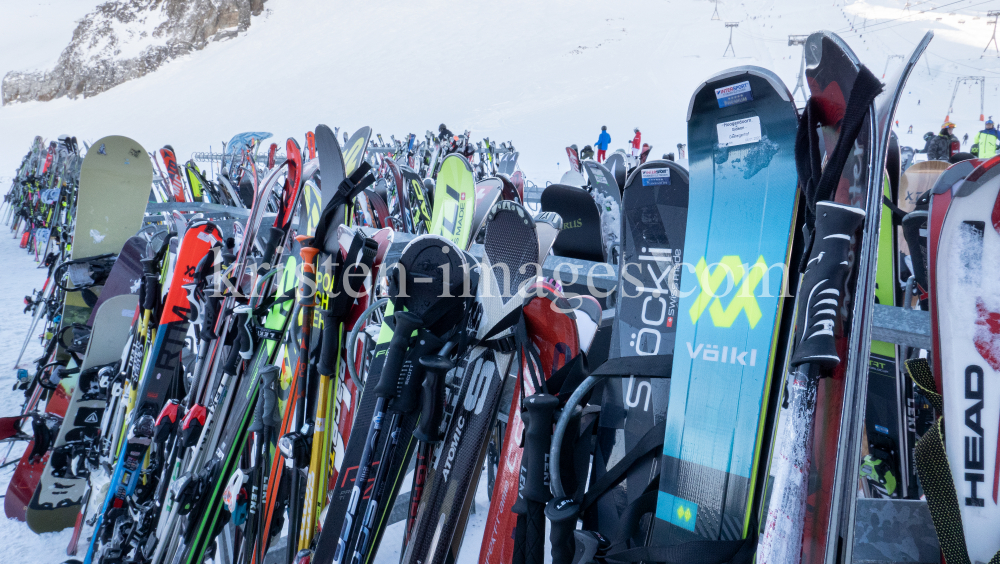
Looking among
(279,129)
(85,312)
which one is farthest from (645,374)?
(279,129)

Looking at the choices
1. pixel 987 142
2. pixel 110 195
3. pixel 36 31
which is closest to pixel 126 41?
pixel 36 31

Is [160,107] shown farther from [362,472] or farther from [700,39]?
[362,472]

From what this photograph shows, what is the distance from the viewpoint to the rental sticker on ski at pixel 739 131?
0.86 metres

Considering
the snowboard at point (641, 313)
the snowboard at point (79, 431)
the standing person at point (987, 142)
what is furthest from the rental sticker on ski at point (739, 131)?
the standing person at point (987, 142)

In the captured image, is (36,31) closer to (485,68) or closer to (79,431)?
(485,68)

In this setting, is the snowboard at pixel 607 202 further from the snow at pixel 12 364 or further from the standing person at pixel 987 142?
the standing person at pixel 987 142

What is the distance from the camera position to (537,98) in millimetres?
24797

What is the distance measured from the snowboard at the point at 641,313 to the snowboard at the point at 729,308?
143mm

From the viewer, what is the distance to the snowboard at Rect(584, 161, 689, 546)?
3.44 ft

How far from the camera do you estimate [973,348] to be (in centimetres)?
81

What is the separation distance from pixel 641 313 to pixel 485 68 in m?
32.3

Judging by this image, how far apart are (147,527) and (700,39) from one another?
127ft

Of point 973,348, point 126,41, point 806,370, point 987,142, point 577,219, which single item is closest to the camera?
point 806,370

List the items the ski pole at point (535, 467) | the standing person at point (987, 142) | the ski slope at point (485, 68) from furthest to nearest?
1. the ski slope at point (485, 68)
2. the standing person at point (987, 142)
3. the ski pole at point (535, 467)
